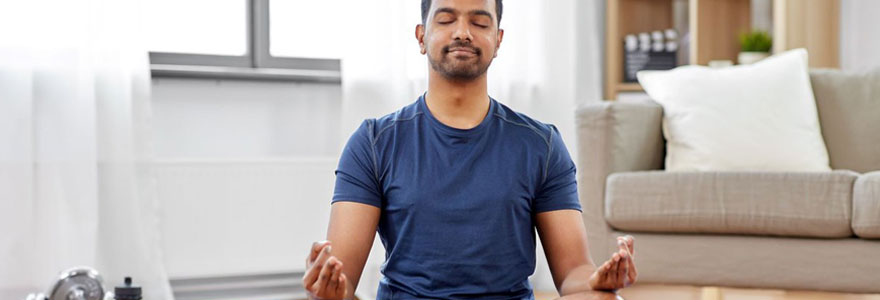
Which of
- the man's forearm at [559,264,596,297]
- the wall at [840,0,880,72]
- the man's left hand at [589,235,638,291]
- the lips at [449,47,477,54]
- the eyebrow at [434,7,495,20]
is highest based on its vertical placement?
the wall at [840,0,880,72]

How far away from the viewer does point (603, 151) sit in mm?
2547

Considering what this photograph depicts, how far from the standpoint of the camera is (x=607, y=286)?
1.07 m

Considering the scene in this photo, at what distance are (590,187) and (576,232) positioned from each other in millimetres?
1288

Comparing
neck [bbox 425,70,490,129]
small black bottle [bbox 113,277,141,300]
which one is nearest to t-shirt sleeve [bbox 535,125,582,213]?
neck [bbox 425,70,490,129]

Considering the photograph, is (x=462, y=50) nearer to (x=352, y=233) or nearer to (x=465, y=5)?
(x=465, y=5)

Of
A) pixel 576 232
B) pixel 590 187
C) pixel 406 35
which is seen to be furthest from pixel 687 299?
pixel 576 232

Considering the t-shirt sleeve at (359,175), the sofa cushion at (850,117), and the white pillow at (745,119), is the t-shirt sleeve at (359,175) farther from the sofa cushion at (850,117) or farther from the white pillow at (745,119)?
the sofa cushion at (850,117)

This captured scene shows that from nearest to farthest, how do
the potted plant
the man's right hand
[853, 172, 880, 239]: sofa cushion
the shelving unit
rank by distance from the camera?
the man's right hand < [853, 172, 880, 239]: sofa cushion < the shelving unit < the potted plant

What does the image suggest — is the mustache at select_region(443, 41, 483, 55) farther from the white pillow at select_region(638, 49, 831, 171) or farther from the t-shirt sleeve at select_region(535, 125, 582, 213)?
the white pillow at select_region(638, 49, 831, 171)

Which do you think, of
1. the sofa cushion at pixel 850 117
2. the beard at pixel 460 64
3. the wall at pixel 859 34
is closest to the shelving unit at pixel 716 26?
the wall at pixel 859 34

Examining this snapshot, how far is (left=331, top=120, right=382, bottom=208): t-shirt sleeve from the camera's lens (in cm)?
124

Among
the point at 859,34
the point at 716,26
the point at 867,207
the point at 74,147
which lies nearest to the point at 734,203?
the point at 867,207

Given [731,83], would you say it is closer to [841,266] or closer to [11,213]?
[841,266]

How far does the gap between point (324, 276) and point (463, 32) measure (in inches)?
15.5
